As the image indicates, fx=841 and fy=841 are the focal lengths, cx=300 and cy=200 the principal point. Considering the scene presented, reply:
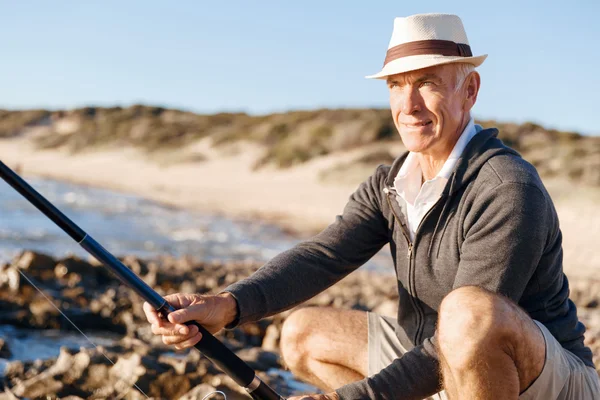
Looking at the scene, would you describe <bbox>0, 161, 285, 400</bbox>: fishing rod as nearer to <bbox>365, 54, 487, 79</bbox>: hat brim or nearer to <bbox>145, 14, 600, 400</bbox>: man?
<bbox>145, 14, 600, 400</bbox>: man

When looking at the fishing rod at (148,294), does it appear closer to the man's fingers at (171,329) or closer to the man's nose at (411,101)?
the man's fingers at (171,329)

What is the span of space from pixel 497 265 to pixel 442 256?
31cm

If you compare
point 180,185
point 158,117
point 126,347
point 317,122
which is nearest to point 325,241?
point 126,347

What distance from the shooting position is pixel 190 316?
277 cm

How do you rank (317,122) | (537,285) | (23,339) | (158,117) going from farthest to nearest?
(158,117) → (317,122) → (23,339) → (537,285)

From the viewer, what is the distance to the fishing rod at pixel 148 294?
2447 mm

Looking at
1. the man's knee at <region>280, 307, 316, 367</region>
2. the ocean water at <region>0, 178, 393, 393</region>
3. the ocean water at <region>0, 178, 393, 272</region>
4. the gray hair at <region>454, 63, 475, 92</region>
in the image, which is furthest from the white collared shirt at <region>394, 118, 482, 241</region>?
the ocean water at <region>0, 178, 393, 272</region>

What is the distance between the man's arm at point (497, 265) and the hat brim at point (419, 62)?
52cm

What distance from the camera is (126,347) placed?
438 cm

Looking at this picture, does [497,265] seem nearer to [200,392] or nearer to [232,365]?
[232,365]

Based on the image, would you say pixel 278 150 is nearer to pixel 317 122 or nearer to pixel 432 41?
pixel 317 122

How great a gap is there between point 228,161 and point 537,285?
2801cm

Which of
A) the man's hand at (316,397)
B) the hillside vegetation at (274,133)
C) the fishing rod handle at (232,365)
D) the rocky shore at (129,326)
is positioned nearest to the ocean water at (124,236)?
the rocky shore at (129,326)

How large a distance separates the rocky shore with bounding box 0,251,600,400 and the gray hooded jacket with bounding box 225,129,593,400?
736 mm
